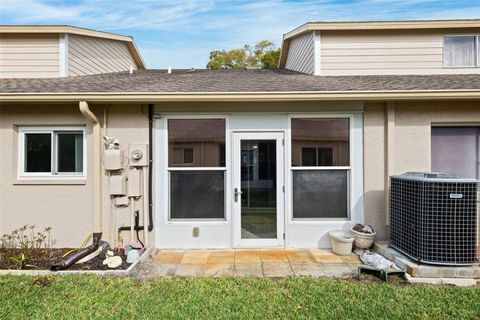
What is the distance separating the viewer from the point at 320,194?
5.54 metres

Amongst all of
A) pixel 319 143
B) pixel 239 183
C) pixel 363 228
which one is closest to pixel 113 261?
pixel 239 183

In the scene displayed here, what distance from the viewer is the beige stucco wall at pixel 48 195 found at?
5.42m

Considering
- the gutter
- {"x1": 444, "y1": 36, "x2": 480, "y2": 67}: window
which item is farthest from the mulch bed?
{"x1": 444, "y1": 36, "x2": 480, "y2": 67}: window

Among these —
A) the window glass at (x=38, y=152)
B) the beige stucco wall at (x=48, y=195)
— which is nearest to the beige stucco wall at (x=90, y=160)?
the beige stucco wall at (x=48, y=195)

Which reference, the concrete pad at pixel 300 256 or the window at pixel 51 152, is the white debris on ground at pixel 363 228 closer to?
the concrete pad at pixel 300 256

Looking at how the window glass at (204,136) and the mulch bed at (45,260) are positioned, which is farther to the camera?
the window glass at (204,136)

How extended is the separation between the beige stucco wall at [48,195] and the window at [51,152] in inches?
5.7

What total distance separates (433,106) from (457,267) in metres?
2.71

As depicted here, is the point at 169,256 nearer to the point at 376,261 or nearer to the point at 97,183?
the point at 97,183

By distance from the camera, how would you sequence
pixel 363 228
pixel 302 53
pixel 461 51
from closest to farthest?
pixel 363 228, pixel 461 51, pixel 302 53

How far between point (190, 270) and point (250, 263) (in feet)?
2.98

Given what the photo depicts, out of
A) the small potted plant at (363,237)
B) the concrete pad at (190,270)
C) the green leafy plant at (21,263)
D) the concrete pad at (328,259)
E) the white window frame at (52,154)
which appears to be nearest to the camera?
the concrete pad at (190,270)

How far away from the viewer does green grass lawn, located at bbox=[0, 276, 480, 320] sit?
3133 millimetres

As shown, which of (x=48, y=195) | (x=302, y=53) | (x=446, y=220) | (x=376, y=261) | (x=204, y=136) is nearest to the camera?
(x=446, y=220)
